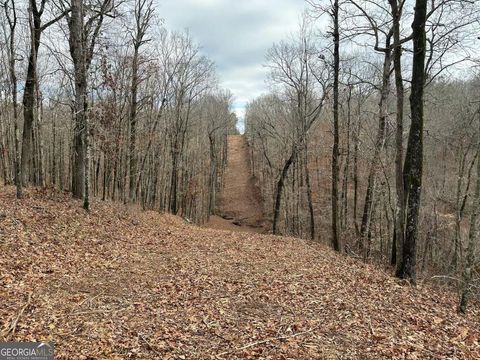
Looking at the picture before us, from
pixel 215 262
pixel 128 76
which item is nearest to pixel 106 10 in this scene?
pixel 128 76

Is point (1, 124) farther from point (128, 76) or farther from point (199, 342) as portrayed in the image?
point (199, 342)

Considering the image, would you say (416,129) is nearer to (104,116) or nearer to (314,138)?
(104,116)

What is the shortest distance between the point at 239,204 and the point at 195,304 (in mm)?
35140

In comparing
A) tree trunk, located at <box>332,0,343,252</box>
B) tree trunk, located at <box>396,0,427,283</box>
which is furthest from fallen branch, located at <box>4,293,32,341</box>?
tree trunk, located at <box>332,0,343,252</box>

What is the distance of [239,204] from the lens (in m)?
41.2

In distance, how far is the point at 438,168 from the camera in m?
27.1

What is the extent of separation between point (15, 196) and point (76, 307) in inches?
354

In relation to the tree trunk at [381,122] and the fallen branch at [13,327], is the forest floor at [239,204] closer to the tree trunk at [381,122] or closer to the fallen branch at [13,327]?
the tree trunk at [381,122]

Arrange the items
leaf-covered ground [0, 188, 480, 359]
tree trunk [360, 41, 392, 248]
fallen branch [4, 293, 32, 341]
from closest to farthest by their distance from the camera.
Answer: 1. fallen branch [4, 293, 32, 341]
2. leaf-covered ground [0, 188, 480, 359]
3. tree trunk [360, 41, 392, 248]

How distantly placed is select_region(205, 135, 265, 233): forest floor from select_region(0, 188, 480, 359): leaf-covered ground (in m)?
25.3

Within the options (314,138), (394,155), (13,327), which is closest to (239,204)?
(314,138)

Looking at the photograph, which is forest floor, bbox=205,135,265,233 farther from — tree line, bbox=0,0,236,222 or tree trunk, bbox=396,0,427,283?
tree trunk, bbox=396,0,427,283

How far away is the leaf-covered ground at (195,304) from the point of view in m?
4.67

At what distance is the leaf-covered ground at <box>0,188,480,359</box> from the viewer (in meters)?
4.67
